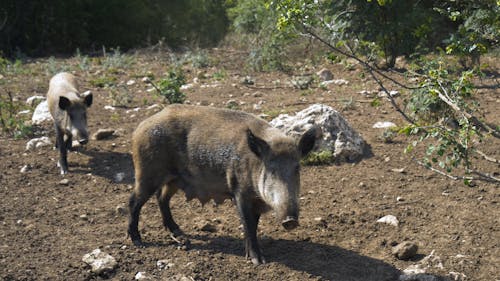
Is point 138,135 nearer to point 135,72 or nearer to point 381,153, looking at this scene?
point 381,153

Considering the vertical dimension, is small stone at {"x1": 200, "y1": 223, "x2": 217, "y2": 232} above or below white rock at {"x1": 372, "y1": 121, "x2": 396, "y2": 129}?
below

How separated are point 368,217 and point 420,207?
55 cm

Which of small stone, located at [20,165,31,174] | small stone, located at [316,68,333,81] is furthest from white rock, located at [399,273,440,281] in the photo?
small stone, located at [316,68,333,81]

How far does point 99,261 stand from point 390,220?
2788mm

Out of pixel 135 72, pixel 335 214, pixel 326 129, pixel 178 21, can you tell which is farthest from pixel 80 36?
pixel 335 214

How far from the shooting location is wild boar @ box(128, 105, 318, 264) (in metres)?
5.92

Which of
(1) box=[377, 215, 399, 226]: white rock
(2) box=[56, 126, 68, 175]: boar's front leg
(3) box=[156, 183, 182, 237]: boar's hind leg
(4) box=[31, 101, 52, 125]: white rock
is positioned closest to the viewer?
(1) box=[377, 215, 399, 226]: white rock

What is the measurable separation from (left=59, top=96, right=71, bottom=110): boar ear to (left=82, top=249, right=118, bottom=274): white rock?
3.68 m

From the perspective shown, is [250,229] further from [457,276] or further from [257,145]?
[457,276]

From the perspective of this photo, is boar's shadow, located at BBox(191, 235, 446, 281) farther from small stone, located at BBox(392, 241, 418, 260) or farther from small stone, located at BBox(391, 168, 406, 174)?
small stone, located at BBox(391, 168, 406, 174)

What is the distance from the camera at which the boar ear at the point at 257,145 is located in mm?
5824

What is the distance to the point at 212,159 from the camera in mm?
6301

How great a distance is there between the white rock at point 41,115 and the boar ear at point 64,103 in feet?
5.43

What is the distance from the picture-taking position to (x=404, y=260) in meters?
5.91
